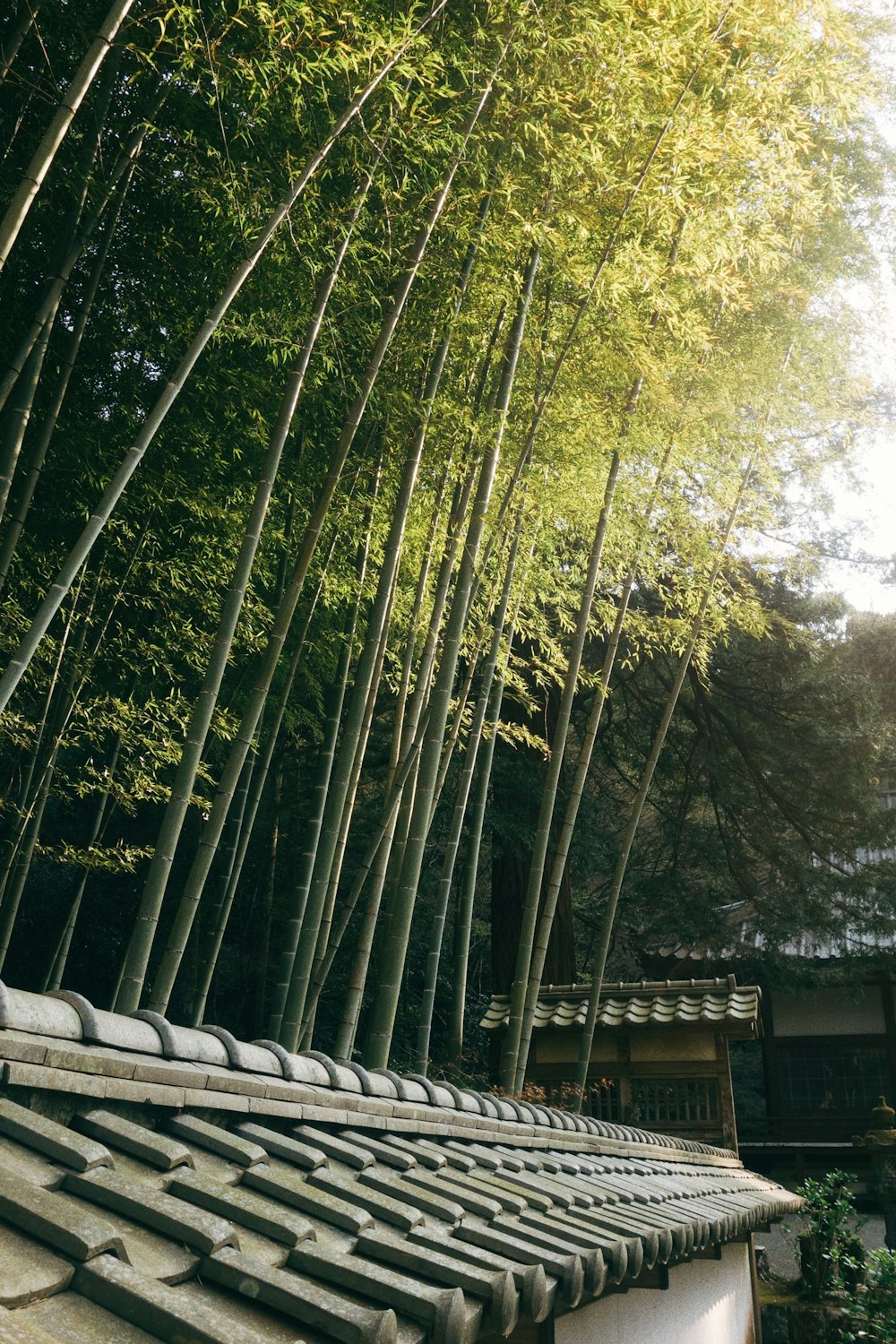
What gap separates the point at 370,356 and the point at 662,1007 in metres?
5.12

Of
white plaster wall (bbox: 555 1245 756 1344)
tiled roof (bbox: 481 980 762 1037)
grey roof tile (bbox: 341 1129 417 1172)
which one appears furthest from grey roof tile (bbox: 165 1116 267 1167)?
tiled roof (bbox: 481 980 762 1037)

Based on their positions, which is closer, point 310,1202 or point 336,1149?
point 310,1202

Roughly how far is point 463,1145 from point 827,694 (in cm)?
942

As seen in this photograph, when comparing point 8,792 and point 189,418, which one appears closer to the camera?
point 189,418

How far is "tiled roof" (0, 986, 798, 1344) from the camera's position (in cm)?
107

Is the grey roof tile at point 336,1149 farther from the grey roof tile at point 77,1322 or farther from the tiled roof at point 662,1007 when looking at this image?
the tiled roof at point 662,1007

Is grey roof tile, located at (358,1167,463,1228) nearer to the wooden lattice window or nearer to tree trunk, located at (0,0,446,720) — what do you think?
tree trunk, located at (0,0,446,720)

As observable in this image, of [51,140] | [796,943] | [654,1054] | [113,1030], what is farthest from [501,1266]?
[796,943]

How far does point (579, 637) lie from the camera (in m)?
4.91

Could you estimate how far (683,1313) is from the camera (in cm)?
452

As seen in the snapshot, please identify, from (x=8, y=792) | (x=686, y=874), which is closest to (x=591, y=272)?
(x=8, y=792)

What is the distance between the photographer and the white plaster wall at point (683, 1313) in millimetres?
3141

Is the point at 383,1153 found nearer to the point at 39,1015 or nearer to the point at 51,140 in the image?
the point at 39,1015

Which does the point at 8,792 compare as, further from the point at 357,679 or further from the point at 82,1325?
the point at 82,1325
